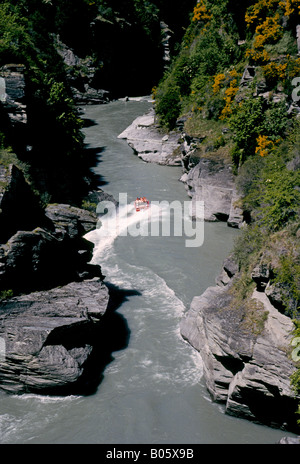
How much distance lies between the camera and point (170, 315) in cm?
1728

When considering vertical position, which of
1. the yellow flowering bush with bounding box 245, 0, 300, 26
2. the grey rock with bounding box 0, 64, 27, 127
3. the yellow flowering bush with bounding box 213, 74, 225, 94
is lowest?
the grey rock with bounding box 0, 64, 27, 127

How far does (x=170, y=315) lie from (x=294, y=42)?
19.7m

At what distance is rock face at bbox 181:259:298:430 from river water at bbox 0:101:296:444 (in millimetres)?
559

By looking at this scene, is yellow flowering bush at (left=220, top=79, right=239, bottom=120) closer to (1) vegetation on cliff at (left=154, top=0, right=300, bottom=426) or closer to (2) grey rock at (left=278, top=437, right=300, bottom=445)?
(1) vegetation on cliff at (left=154, top=0, right=300, bottom=426)

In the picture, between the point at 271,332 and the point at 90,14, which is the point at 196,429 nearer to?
the point at 271,332

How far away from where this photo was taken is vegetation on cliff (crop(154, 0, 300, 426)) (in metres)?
13.0

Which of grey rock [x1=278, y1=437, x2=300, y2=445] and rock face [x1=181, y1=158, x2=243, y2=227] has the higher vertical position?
rock face [x1=181, y1=158, x2=243, y2=227]

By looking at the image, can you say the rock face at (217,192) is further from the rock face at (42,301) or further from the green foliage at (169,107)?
the green foliage at (169,107)

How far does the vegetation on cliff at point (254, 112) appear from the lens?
42.7 feet

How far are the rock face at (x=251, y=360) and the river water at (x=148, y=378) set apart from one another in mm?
559

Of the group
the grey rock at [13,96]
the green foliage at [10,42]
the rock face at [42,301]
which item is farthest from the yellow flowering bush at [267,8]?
the rock face at [42,301]

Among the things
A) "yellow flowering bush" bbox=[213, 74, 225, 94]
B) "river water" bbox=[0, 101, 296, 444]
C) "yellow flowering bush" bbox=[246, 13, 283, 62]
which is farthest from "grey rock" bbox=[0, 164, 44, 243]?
"yellow flowering bush" bbox=[213, 74, 225, 94]

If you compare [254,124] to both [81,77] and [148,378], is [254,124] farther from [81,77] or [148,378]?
[81,77]

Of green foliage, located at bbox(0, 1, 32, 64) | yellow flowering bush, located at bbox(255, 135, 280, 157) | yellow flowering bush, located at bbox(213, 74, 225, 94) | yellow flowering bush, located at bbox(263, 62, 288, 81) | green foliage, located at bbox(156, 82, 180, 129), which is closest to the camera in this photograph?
green foliage, located at bbox(0, 1, 32, 64)
